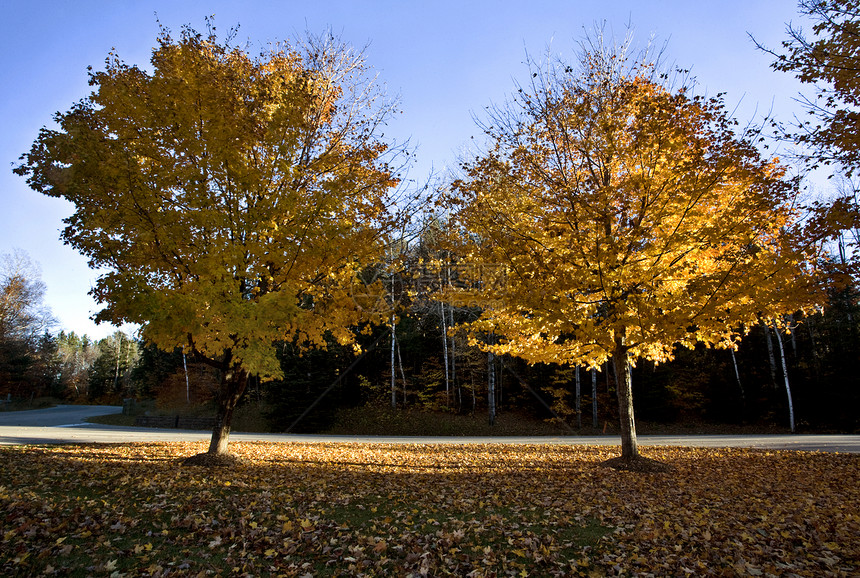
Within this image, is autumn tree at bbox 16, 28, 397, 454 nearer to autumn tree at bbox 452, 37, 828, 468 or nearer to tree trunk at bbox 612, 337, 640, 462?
autumn tree at bbox 452, 37, 828, 468

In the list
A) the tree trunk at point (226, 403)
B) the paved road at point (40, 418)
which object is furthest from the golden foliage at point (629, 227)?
the paved road at point (40, 418)

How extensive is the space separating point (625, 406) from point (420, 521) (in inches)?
249

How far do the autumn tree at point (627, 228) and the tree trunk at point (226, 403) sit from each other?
5.41 meters

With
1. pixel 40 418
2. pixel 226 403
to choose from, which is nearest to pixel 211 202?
pixel 226 403

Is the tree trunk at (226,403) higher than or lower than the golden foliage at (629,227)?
lower

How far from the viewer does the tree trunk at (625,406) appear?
941cm

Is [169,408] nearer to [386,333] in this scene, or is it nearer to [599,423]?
[386,333]

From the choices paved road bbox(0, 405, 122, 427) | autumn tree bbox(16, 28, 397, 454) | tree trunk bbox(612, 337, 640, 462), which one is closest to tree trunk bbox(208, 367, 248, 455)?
autumn tree bbox(16, 28, 397, 454)

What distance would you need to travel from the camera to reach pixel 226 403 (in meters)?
9.76

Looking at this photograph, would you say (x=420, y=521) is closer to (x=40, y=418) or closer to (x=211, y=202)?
(x=211, y=202)

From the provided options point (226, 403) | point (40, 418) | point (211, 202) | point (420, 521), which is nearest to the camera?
point (420, 521)

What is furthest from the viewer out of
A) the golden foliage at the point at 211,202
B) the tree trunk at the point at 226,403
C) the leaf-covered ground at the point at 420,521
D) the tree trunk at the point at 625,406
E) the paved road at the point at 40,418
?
the paved road at the point at 40,418

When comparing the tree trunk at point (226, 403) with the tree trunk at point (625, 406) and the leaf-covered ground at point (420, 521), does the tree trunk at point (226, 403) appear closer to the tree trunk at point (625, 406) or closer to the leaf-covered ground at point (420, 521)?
the leaf-covered ground at point (420, 521)

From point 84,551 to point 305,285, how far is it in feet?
17.4
